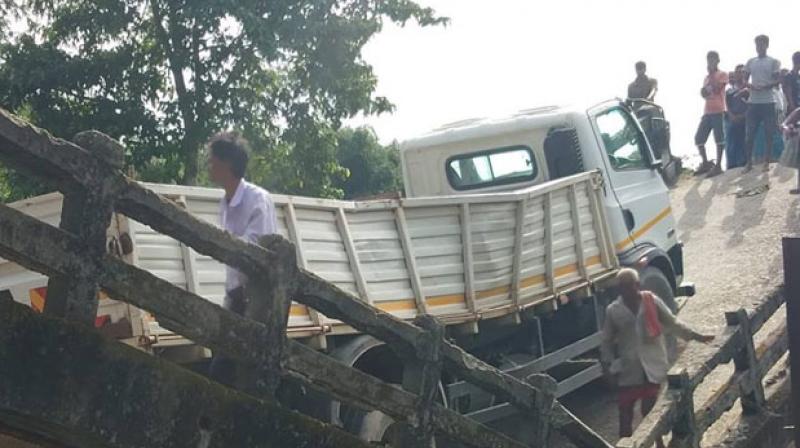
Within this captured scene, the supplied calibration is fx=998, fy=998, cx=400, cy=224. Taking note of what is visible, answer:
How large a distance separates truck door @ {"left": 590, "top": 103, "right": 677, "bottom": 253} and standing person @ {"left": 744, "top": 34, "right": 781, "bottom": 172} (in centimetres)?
493

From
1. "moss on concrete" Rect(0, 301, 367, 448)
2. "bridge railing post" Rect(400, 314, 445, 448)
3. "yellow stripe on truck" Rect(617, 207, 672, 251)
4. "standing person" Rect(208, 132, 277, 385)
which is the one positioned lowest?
"yellow stripe on truck" Rect(617, 207, 672, 251)

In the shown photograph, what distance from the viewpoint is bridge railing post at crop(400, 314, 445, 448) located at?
4.16m

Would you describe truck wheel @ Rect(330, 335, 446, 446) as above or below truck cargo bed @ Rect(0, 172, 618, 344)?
below

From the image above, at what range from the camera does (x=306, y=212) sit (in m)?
6.05

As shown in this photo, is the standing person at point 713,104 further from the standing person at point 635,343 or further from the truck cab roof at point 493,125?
the standing person at point 635,343

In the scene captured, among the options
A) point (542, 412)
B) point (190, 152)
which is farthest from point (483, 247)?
point (190, 152)

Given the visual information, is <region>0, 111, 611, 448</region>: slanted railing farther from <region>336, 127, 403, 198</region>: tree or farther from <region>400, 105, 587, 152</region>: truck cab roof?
<region>336, 127, 403, 198</region>: tree

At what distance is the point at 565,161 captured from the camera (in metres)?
8.80

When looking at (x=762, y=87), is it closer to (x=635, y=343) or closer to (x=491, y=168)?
(x=491, y=168)

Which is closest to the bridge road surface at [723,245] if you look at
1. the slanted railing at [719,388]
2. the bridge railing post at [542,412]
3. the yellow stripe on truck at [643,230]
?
the slanted railing at [719,388]

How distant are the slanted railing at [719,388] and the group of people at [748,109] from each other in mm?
6061

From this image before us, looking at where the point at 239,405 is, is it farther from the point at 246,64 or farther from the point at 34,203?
the point at 246,64

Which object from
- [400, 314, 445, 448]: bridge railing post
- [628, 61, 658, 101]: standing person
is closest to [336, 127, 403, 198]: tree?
[628, 61, 658, 101]: standing person

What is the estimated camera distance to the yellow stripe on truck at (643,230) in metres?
8.82
